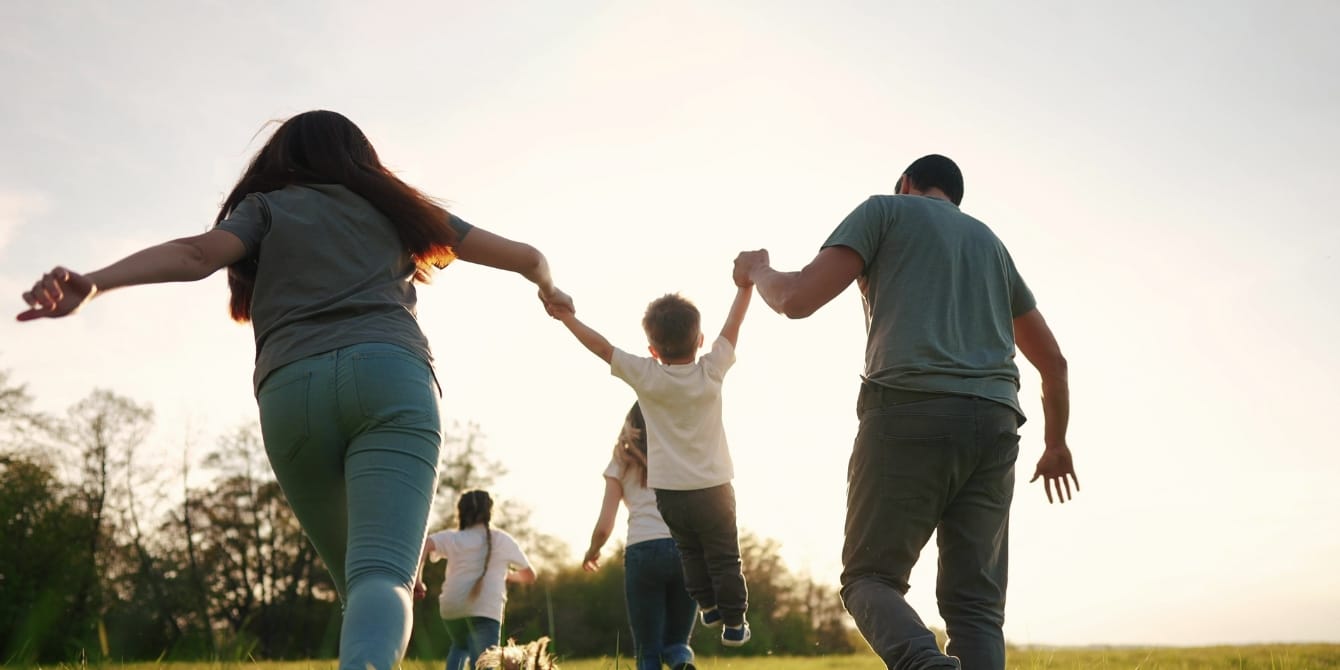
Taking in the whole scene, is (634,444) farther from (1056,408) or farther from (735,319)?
(1056,408)

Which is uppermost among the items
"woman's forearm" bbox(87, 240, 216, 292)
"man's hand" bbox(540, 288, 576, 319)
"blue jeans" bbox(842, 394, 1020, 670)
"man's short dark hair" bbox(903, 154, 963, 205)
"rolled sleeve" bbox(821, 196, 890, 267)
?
"man's short dark hair" bbox(903, 154, 963, 205)

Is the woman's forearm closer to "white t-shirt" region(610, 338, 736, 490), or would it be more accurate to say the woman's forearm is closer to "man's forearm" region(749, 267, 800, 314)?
"man's forearm" region(749, 267, 800, 314)

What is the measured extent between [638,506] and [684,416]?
3.51 ft

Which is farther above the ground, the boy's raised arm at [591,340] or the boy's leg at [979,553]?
the boy's raised arm at [591,340]

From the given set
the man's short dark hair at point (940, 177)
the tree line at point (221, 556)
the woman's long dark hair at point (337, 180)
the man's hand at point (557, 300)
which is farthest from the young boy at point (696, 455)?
the tree line at point (221, 556)

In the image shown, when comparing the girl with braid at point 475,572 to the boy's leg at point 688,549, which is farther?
the girl with braid at point 475,572

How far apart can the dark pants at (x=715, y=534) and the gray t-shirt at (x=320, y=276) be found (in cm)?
264

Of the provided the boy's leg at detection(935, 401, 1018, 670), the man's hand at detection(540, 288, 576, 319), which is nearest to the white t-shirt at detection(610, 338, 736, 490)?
the man's hand at detection(540, 288, 576, 319)

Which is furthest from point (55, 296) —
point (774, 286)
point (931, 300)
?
point (931, 300)

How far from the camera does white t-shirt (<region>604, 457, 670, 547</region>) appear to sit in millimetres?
6211

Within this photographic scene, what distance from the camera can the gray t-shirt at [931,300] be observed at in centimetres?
375

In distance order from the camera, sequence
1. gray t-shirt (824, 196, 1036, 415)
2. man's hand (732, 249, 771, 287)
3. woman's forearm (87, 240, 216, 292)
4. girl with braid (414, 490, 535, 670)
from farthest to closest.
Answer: girl with braid (414, 490, 535, 670)
man's hand (732, 249, 771, 287)
gray t-shirt (824, 196, 1036, 415)
woman's forearm (87, 240, 216, 292)

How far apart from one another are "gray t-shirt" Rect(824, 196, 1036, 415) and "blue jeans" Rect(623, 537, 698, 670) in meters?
2.56

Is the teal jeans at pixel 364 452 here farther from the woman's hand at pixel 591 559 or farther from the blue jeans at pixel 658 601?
the woman's hand at pixel 591 559
